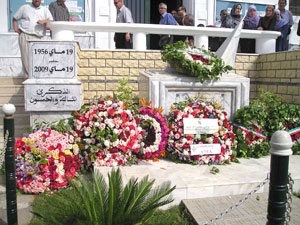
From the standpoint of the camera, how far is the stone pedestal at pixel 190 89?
485 cm

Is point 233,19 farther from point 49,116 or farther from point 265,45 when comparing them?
point 49,116

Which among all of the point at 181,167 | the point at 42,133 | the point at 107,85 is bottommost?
the point at 181,167

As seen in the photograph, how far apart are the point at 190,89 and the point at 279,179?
3201 millimetres

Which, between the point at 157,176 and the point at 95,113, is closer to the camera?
the point at 157,176

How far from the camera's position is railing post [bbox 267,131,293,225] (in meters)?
1.90

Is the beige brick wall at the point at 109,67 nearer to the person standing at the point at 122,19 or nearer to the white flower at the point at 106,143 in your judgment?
the person standing at the point at 122,19

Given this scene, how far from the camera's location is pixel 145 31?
6.91 metres

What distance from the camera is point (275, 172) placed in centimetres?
193

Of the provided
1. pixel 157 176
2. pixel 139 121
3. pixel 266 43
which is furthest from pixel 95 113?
pixel 266 43

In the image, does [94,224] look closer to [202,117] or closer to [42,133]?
[42,133]

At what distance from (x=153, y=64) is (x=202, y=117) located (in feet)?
8.44

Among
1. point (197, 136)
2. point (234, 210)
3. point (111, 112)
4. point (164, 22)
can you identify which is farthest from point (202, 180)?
point (164, 22)

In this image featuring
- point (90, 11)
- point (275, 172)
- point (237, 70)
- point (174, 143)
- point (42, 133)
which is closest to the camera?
point (275, 172)

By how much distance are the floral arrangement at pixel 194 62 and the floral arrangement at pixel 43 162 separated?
217cm
